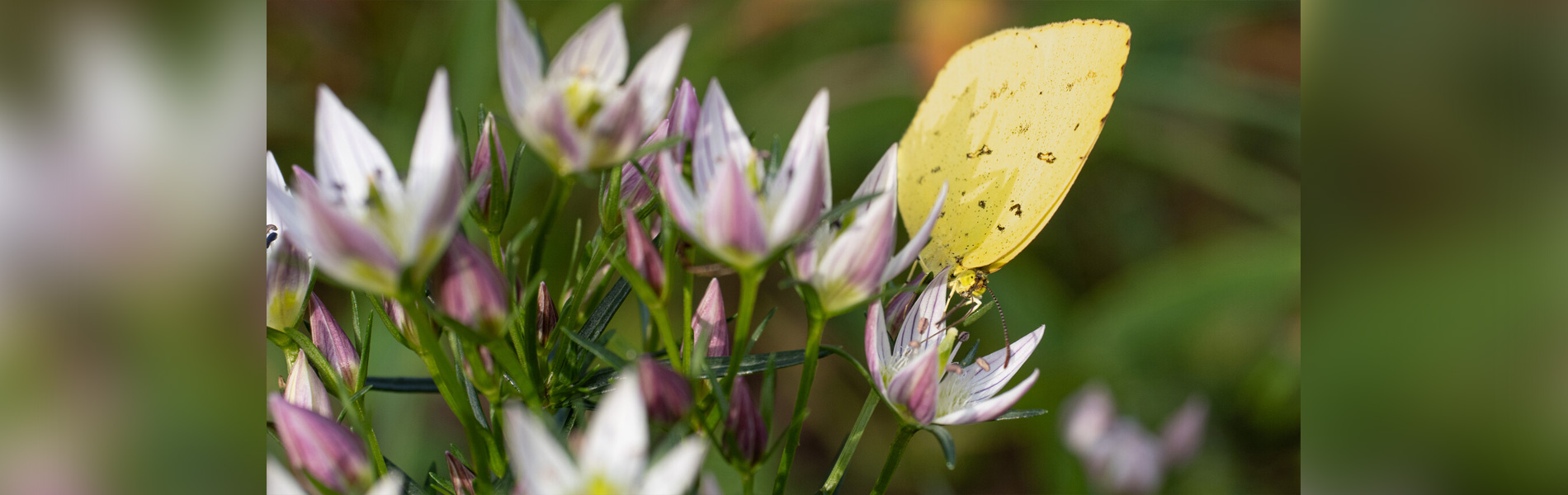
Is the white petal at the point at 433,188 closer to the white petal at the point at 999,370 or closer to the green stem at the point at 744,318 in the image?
the green stem at the point at 744,318

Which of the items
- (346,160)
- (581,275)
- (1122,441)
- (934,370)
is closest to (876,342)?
(934,370)

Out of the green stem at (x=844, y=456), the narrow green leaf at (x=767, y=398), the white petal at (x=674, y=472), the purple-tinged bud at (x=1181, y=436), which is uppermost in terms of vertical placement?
the white petal at (x=674, y=472)

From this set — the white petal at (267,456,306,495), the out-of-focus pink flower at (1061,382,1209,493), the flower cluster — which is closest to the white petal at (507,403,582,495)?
the flower cluster

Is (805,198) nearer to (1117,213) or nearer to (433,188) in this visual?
(433,188)

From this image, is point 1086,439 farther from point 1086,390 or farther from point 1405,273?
point 1405,273

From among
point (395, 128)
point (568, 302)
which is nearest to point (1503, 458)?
point (568, 302)

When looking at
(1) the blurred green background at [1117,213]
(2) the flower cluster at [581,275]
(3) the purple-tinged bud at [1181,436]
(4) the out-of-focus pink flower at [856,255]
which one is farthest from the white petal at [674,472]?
(3) the purple-tinged bud at [1181,436]

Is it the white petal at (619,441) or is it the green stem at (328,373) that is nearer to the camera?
the white petal at (619,441)
